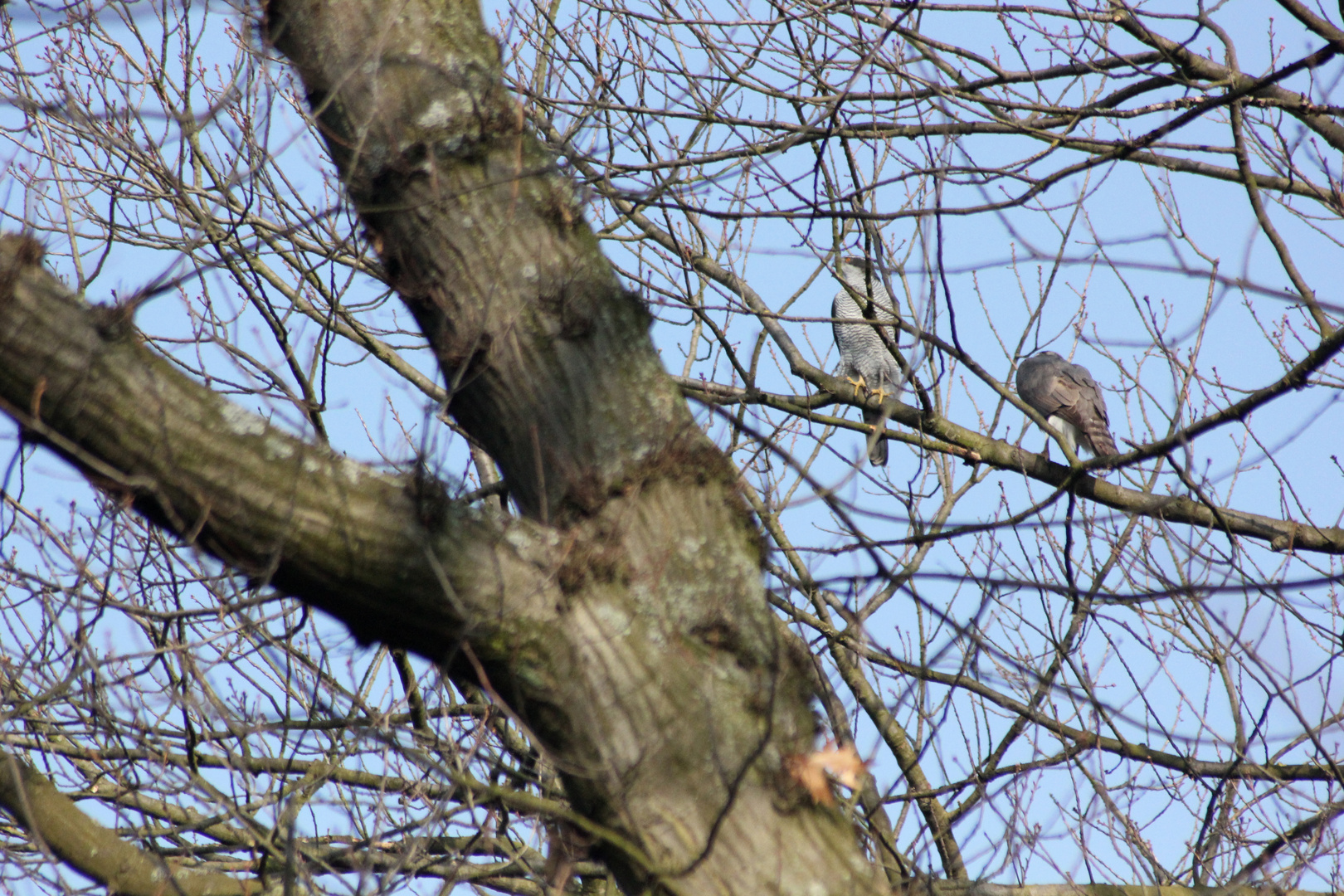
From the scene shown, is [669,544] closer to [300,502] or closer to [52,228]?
[300,502]

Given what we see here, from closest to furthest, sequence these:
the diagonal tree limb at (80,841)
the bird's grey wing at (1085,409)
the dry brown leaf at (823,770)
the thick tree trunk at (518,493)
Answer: the thick tree trunk at (518,493)
the dry brown leaf at (823,770)
the diagonal tree limb at (80,841)
the bird's grey wing at (1085,409)

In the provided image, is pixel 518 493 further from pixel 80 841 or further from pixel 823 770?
pixel 80 841

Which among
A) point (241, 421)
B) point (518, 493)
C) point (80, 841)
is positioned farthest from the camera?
point (80, 841)

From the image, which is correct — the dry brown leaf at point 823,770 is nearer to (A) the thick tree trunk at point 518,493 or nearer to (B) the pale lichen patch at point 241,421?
(A) the thick tree trunk at point 518,493

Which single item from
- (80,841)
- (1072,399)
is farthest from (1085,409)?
(80,841)

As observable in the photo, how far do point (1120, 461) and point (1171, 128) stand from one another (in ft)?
2.44

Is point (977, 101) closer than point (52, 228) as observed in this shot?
Yes

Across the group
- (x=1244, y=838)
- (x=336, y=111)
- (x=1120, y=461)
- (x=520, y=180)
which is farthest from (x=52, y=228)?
(x=1244, y=838)

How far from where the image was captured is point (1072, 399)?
231 inches

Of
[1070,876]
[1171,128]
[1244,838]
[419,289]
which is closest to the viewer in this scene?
[419,289]

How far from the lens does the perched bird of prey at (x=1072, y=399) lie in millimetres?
5836

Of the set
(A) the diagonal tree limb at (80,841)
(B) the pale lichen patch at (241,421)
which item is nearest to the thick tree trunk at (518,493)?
(B) the pale lichen patch at (241,421)

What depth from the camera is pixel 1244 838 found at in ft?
12.2

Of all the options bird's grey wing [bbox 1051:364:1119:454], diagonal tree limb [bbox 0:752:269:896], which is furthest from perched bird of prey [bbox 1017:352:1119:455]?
diagonal tree limb [bbox 0:752:269:896]
